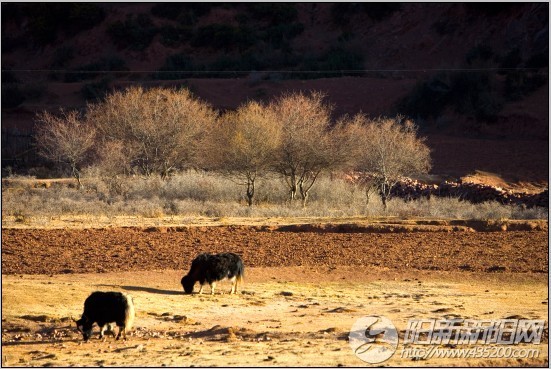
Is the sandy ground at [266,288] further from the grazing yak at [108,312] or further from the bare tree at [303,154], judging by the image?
the bare tree at [303,154]

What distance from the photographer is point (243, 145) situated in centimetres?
3388

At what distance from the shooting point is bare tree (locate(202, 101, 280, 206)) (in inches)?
1335

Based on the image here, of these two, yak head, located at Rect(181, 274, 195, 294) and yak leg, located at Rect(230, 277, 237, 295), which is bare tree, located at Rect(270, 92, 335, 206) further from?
yak head, located at Rect(181, 274, 195, 294)

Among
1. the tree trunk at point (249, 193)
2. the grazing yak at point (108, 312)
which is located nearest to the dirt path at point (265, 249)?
the grazing yak at point (108, 312)

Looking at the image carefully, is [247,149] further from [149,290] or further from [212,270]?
[212,270]

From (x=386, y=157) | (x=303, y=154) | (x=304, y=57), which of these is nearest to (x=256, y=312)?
(x=303, y=154)

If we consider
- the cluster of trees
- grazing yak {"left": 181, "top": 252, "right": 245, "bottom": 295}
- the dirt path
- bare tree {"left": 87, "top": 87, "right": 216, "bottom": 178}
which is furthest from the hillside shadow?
bare tree {"left": 87, "top": 87, "right": 216, "bottom": 178}

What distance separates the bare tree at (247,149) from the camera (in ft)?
111

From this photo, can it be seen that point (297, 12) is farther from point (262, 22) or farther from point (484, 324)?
point (484, 324)

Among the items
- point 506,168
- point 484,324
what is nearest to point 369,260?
point 484,324

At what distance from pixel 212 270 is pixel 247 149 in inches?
709

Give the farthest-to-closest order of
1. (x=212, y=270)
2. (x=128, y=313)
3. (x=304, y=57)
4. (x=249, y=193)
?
(x=304, y=57) < (x=249, y=193) < (x=212, y=270) < (x=128, y=313)

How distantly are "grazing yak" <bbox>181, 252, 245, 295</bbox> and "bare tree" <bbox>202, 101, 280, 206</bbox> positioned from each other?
57.2 ft

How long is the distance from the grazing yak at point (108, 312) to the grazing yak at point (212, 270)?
356 cm
